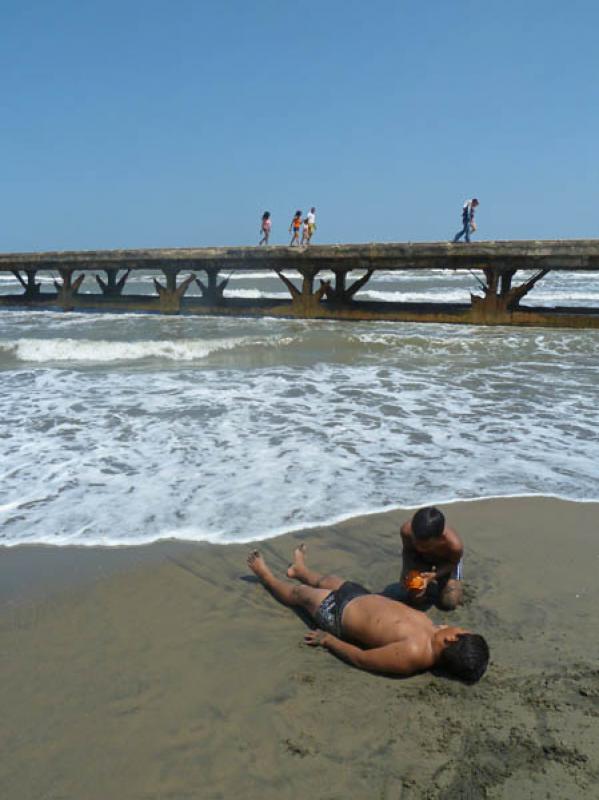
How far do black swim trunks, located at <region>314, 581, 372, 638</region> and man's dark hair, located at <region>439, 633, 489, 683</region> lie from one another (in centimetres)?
51

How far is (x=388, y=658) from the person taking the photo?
2.74 m

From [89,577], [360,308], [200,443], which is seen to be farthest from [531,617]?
[360,308]

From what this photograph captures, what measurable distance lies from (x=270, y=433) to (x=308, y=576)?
3.04 metres

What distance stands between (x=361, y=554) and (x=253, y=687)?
4.41ft

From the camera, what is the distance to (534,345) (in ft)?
40.5

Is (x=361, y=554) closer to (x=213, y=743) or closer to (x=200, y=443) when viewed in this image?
(x=213, y=743)

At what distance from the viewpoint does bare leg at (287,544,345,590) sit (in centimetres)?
331

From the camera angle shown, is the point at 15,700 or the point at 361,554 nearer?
the point at 15,700

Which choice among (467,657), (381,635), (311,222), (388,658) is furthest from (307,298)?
(467,657)

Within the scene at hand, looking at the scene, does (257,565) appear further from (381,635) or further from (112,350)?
(112,350)

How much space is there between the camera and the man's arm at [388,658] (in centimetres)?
272

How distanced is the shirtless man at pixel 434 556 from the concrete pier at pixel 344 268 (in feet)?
37.3

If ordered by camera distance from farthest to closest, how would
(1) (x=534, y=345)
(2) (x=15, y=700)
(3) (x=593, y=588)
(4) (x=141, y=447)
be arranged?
(1) (x=534, y=345) < (4) (x=141, y=447) < (3) (x=593, y=588) < (2) (x=15, y=700)

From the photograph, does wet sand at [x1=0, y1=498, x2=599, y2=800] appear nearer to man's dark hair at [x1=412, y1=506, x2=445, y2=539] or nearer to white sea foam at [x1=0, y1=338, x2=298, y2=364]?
man's dark hair at [x1=412, y1=506, x2=445, y2=539]
